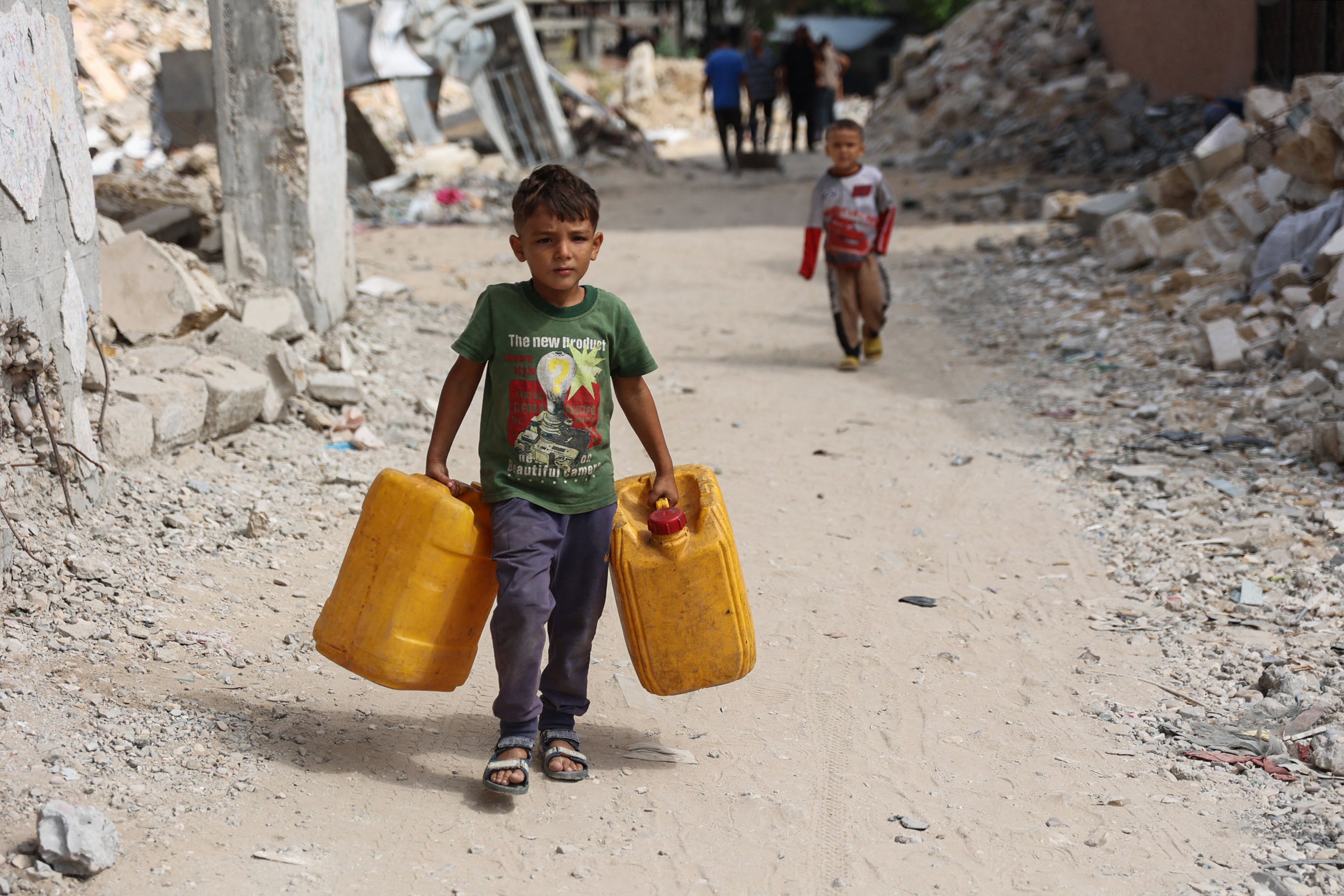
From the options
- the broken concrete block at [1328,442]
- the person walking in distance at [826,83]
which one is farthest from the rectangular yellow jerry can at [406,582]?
the person walking in distance at [826,83]

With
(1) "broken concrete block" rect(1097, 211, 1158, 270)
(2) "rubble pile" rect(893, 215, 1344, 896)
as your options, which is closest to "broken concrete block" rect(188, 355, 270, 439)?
(2) "rubble pile" rect(893, 215, 1344, 896)

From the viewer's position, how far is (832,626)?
3854 millimetres

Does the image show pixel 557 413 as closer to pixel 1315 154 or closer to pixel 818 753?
pixel 818 753

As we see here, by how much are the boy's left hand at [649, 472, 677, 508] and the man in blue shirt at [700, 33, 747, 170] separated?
45.8 ft

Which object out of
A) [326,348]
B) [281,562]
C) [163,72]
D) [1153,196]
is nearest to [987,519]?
[281,562]

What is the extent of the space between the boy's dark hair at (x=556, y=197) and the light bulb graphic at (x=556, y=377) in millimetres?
287

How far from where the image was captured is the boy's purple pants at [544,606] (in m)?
→ 2.62

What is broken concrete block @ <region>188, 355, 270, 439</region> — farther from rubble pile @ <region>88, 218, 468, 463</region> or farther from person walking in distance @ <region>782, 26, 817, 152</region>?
person walking in distance @ <region>782, 26, 817, 152</region>

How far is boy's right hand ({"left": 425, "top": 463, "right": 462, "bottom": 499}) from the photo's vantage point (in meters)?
2.71

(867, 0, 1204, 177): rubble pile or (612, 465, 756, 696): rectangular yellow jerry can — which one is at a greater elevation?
(867, 0, 1204, 177): rubble pile

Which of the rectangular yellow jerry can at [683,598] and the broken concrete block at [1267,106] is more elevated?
the broken concrete block at [1267,106]

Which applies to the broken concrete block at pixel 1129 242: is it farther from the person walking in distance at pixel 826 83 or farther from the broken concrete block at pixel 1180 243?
the person walking in distance at pixel 826 83

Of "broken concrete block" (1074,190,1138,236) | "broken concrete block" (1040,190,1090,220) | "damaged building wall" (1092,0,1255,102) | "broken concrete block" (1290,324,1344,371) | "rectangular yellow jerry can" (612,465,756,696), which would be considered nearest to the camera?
"rectangular yellow jerry can" (612,465,756,696)

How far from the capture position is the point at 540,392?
Answer: 8.75ft
